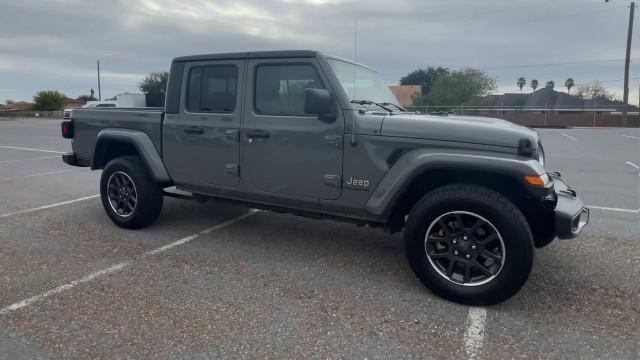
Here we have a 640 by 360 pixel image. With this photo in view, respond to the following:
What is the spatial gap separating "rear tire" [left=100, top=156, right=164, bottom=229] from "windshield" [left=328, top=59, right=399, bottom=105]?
244cm

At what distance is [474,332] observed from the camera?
304cm

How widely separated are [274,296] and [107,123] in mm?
3254

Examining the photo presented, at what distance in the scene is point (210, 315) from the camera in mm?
3203

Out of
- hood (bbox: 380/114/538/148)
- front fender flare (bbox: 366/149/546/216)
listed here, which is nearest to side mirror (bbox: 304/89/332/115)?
hood (bbox: 380/114/538/148)

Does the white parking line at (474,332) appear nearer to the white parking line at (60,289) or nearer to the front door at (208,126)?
the front door at (208,126)

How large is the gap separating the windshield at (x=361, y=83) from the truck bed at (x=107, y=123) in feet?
6.79

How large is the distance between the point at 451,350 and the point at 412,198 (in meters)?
1.42

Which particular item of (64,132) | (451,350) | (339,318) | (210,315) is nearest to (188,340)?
(210,315)

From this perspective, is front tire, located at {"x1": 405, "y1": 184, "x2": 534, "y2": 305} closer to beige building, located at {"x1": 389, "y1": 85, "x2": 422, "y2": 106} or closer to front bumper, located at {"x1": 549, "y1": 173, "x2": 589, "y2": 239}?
front bumper, located at {"x1": 549, "y1": 173, "x2": 589, "y2": 239}

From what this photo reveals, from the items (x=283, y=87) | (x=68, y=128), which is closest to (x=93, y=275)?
(x=283, y=87)

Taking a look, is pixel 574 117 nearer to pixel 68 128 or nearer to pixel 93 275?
pixel 68 128

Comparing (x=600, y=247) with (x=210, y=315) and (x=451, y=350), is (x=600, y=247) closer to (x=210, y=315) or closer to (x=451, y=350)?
(x=451, y=350)

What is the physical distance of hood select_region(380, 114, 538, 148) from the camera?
3383 mm

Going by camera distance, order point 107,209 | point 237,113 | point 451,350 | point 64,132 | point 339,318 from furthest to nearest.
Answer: point 64,132 → point 107,209 → point 237,113 → point 339,318 → point 451,350
